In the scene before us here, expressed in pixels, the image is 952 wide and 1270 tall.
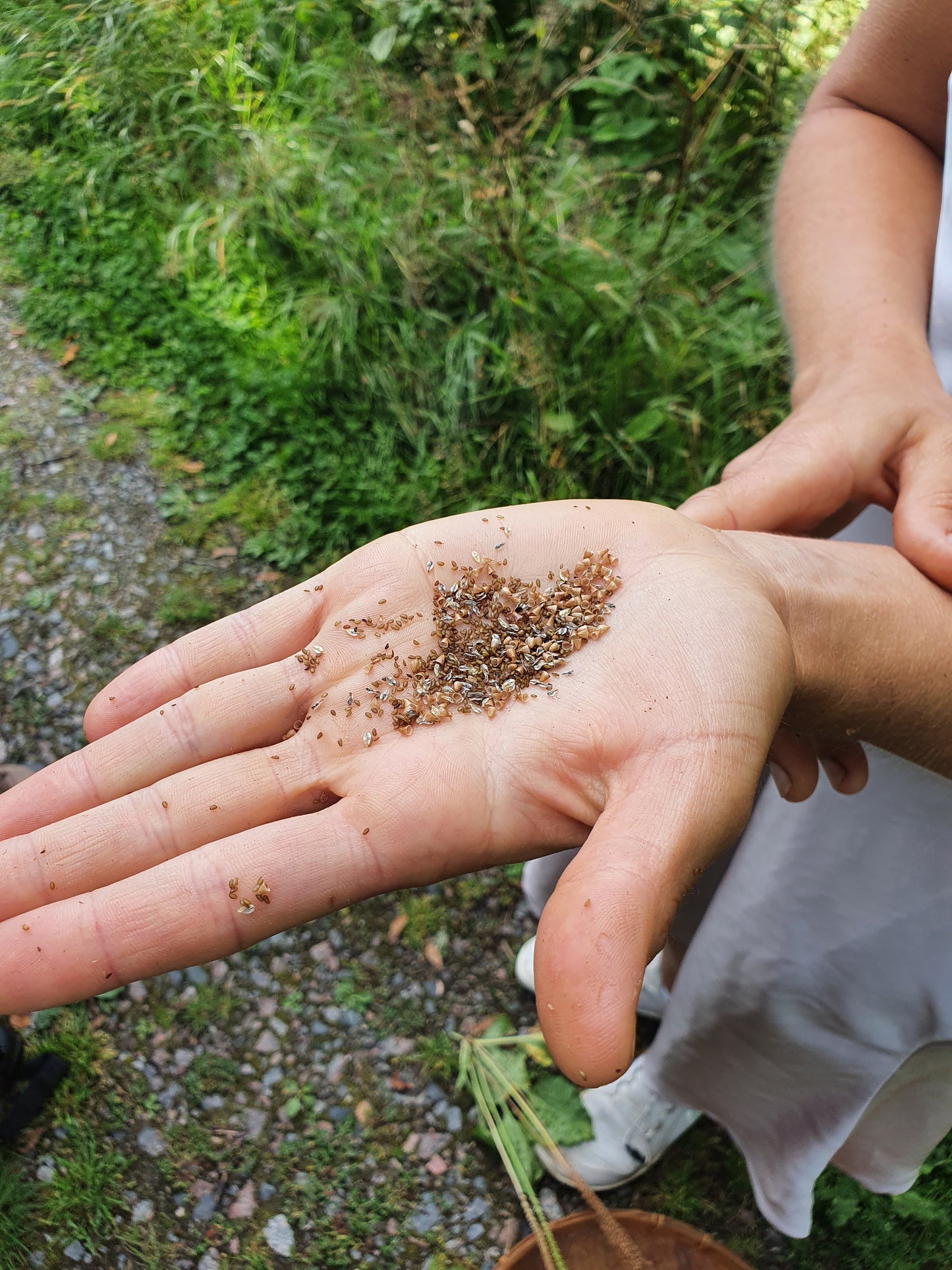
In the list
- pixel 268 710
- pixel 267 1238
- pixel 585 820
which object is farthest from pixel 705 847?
pixel 267 1238

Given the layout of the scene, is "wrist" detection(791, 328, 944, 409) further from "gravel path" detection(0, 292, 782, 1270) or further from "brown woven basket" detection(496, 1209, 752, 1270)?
"brown woven basket" detection(496, 1209, 752, 1270)

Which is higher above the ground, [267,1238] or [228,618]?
[228,618]

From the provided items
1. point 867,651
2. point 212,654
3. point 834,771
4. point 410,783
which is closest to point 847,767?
point 834,771

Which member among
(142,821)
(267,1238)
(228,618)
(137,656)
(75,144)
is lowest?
(267,1238)

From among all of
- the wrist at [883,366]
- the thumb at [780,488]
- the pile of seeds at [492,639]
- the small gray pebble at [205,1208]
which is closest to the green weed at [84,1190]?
the small gray pebble at [205,1208]

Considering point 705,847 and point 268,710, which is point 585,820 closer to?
point 705,847

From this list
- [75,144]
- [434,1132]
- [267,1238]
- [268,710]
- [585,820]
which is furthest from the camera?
[75,144]

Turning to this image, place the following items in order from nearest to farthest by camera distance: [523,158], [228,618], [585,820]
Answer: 1. [585,820]
2. [228,618]
3. [523,158]

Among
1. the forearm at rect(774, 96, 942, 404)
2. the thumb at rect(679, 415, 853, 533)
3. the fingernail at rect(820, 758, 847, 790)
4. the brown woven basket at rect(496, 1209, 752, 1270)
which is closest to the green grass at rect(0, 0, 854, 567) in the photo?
the forearm at rect(774, 96, 942, 404)
